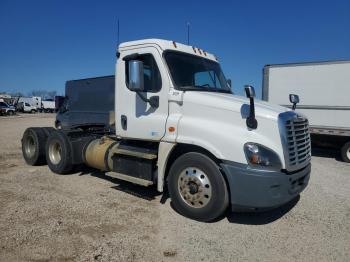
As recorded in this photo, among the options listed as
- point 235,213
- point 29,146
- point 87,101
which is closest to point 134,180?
point 235,213

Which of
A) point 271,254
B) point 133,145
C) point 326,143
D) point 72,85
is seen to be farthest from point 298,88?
point 72,85

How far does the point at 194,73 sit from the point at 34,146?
17.6 feet

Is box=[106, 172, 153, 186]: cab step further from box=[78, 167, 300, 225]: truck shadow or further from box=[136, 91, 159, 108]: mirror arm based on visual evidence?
box=[136, 91, 159, 108]: mirror arm

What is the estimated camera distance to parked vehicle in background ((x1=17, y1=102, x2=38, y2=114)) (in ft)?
196

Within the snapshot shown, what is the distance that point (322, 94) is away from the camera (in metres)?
11.9

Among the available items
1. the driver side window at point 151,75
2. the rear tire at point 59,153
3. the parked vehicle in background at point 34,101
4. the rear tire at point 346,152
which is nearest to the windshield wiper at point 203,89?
the driver side window at point 151,75

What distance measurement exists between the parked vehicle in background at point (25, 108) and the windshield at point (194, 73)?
197 ft

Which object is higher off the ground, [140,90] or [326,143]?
[140,90]

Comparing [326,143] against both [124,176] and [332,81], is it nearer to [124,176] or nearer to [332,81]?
[332,81]

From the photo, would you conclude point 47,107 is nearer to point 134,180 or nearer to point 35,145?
point 35,145

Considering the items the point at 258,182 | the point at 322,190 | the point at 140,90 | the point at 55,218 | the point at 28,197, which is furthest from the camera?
the point at 322,190

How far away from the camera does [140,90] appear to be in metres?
5.39

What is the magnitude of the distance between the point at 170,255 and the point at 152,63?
3184 millimetres

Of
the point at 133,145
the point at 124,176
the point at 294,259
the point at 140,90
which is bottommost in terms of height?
the point at 294,259
